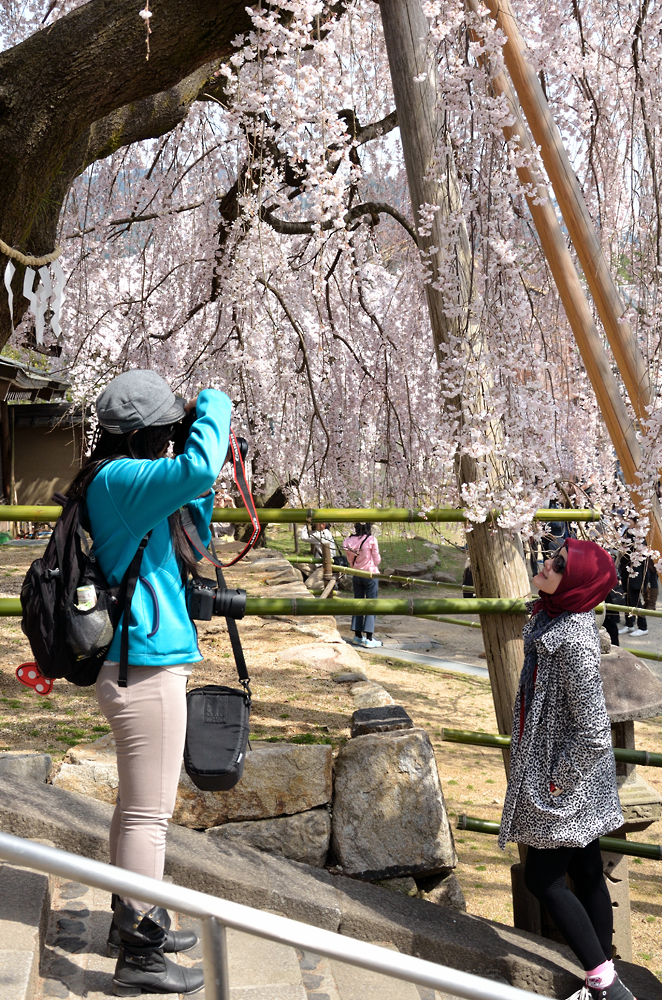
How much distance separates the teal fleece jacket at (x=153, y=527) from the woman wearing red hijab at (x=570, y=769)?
3.82 feet

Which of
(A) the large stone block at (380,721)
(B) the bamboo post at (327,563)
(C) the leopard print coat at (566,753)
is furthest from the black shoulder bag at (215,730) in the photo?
(B) the bamboo post at (327,563)

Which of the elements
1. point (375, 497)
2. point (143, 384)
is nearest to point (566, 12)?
point (143, 384)

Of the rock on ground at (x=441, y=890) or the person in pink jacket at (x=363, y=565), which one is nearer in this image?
the rock on ground at (x=441, y=890)

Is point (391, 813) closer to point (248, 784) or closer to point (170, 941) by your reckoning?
point (248, 784)

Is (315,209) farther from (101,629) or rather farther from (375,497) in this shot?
(375,497)

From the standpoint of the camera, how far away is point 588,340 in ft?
8.13

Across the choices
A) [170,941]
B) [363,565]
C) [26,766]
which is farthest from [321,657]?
[170,941]

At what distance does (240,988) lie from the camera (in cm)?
106

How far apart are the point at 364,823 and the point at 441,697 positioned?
4.12 meters

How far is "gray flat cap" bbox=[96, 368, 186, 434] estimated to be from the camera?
6.51ft

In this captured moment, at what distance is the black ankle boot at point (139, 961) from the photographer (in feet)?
5.74

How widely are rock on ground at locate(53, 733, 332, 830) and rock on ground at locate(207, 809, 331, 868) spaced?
0.03 m

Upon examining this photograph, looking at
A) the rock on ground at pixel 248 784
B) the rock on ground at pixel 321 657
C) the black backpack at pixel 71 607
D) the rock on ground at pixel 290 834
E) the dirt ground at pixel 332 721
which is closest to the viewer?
the black backpack at pixel 71 607

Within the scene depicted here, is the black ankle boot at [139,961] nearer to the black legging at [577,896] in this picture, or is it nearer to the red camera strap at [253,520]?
the red camera strap at [253,520]
